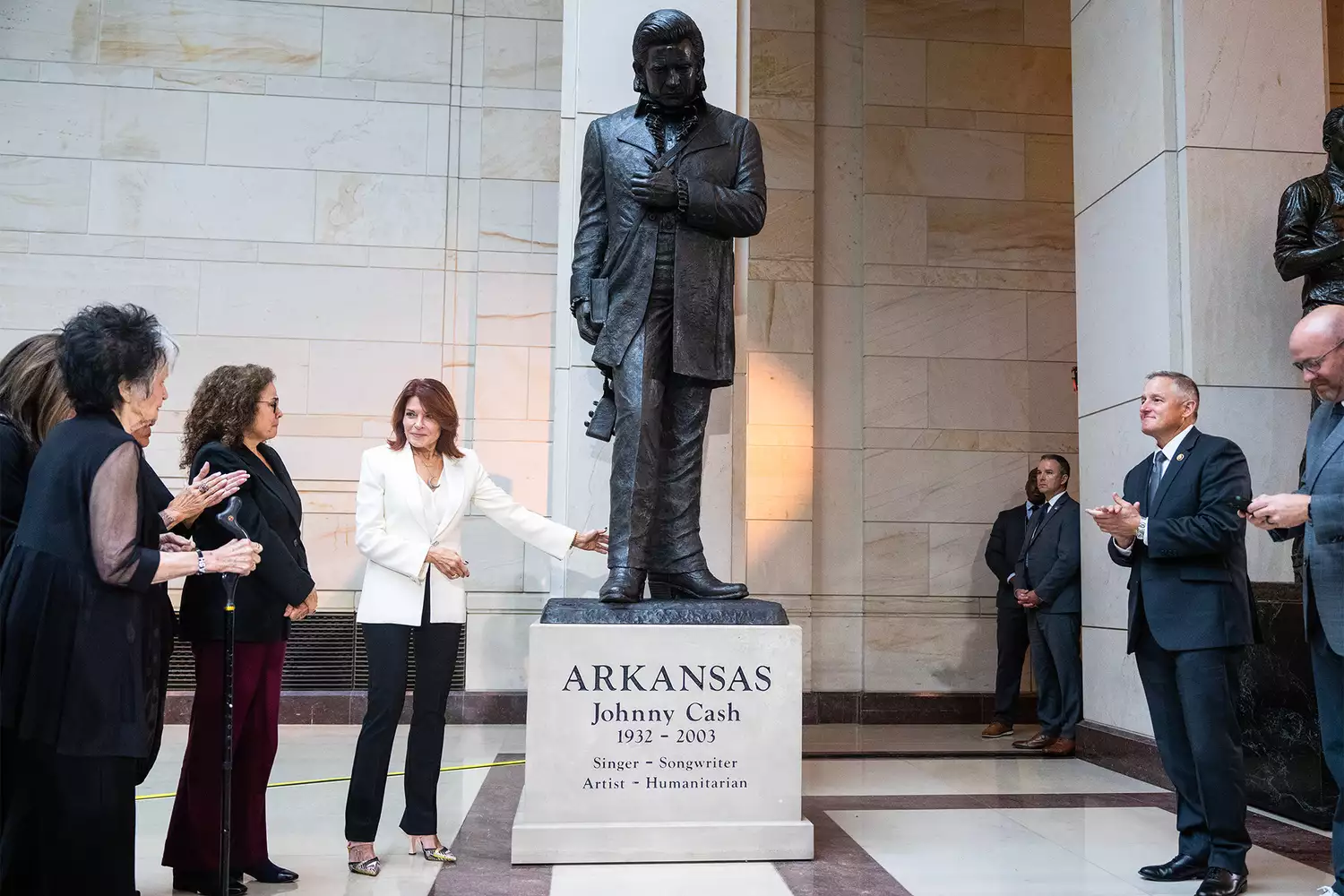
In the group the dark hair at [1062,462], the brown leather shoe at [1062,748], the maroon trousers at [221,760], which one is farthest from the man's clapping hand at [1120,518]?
the dark hair at [1062,462]

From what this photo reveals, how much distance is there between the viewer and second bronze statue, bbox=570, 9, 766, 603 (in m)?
4.94

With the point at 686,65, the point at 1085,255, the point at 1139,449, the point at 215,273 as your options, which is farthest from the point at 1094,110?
the point at 215,273

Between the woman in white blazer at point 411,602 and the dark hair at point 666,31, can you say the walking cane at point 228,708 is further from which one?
the dark hair at point 666,31

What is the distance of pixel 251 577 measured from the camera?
14.0ft

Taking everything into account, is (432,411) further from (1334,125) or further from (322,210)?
(322,210)

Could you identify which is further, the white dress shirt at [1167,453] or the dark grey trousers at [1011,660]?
the dark grey trousers at [1011,660]

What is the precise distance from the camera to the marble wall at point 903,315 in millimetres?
10023

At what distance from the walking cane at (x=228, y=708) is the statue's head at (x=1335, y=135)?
576 centimetres

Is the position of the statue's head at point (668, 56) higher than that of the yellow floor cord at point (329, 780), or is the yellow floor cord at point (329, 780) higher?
the statue's head at point (668, 56)

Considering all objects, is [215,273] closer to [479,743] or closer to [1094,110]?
[479,743]

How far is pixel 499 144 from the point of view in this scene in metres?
9.72

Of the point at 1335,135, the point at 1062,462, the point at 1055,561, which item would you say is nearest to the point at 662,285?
the point at 1335,135

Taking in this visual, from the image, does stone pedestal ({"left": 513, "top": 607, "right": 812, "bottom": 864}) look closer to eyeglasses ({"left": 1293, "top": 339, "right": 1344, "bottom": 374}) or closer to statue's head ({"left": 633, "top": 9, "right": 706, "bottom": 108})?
eyeglasses ({"left": 1293, "top": 339, "right": 1344, "bottom": 374})

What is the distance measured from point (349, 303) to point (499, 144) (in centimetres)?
185
